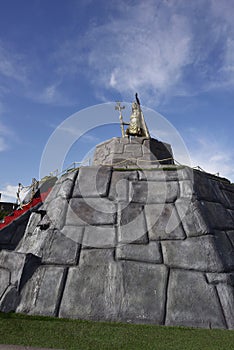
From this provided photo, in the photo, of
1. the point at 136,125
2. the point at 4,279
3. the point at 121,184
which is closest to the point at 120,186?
the point at 121,184

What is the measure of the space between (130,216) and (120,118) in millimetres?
7505

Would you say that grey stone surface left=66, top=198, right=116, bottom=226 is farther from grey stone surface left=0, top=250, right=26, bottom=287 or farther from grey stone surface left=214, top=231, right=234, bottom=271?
grey stone surface left=214, top=231, right=234, bottom=271

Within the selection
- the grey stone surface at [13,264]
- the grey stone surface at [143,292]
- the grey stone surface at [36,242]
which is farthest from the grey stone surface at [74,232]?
the grey stone surface at [143,292]

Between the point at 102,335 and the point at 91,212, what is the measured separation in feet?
7.90

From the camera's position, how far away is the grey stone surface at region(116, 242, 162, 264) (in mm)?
4113

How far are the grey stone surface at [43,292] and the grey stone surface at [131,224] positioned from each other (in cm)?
124

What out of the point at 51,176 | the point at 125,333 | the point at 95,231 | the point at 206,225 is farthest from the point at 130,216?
the point at 51,176

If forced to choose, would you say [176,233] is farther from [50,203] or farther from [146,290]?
[50,203]

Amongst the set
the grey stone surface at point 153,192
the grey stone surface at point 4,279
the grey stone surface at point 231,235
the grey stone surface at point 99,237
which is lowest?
the grey stone surface at point 4,279

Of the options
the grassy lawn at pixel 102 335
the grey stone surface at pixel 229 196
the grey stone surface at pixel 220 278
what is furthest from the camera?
the grey stone surface at pixel 229 196

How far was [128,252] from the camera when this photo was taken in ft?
13.7

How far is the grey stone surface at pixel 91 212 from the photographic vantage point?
15.7 feet

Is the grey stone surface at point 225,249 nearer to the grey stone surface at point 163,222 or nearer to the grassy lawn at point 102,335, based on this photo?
the grey stone surface at point 163,222

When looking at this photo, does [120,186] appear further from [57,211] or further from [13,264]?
[13,264]
